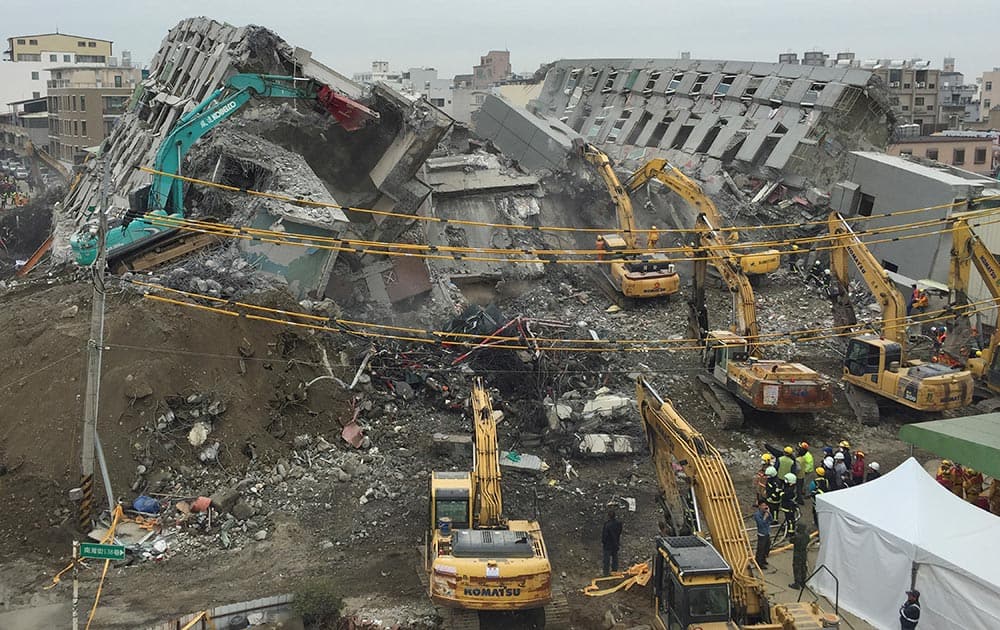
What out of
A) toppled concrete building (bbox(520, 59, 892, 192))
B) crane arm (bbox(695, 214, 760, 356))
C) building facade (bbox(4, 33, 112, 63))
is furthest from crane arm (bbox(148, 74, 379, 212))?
building facade (bbox(4, 33, 112, 63))

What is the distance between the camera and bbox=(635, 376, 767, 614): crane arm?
11.0 m

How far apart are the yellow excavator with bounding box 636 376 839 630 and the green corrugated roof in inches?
135

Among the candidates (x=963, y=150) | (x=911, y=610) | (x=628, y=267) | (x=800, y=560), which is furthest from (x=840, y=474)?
(x=963, y=150)

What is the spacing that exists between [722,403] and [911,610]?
902 centimetres

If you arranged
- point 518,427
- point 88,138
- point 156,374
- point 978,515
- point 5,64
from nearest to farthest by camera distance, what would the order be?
1. point 978,515
2. point 156,374
3. point 518,427
4. point 88,138
5. point 5,64

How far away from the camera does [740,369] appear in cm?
1966

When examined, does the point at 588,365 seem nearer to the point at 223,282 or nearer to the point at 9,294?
the point at 223,282

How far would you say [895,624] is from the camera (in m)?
11.9

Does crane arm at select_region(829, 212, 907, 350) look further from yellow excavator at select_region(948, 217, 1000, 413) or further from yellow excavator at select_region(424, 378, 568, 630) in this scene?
yellow excavator at select_region(424, 378, 568, 630)

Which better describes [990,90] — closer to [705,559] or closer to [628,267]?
[628,267]

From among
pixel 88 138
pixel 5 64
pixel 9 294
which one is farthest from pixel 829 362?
pixel 5 64

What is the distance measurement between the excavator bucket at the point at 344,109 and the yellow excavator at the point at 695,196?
26.6 feet

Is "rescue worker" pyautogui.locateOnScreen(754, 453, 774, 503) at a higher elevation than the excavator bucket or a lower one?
lower

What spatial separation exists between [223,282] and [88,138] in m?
47.6
